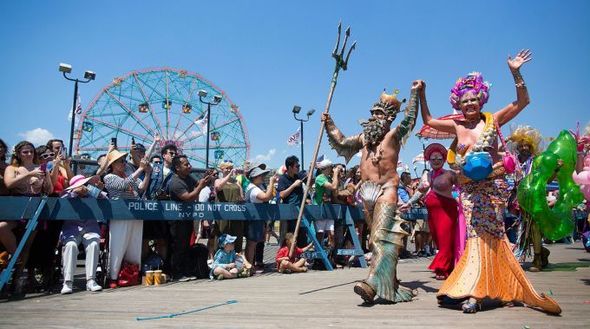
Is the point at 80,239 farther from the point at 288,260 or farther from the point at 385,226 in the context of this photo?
the point at 385,226

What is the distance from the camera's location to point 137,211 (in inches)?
223

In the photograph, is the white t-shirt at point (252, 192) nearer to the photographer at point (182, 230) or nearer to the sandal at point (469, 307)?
the photographer at point (182, 230)

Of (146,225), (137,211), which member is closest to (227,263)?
(146,225)

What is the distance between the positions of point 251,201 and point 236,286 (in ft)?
6.81

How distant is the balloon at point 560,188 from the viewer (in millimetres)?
4898

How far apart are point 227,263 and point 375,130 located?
3146 mm

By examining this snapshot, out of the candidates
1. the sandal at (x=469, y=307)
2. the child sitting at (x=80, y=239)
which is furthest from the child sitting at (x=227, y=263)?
the sandal at (x=469, y=307)

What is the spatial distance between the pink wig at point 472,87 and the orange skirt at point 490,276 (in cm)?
131

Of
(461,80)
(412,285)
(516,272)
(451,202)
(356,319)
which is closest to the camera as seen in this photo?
(356,319)

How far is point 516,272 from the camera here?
3.62 metres

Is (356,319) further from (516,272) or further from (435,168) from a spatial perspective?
(435,168)

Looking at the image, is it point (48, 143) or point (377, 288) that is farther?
point (48, 143)

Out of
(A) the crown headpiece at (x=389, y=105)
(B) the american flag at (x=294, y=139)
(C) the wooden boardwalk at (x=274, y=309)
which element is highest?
(B) the american flag at (x=294, y=139)

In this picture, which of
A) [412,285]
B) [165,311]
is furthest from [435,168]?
[165,311]
